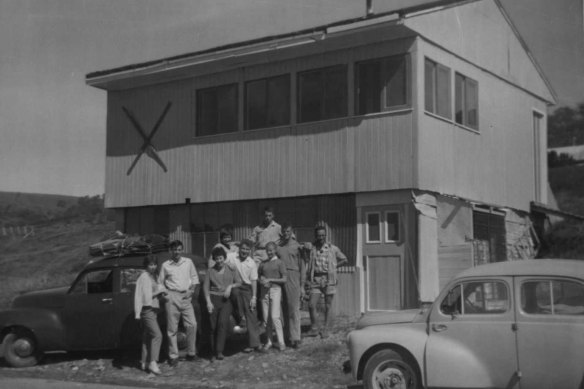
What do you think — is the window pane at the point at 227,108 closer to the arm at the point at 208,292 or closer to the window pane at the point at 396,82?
the window pane at the point at 396,82

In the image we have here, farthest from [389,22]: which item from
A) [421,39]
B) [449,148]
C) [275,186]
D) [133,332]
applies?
[133,332]

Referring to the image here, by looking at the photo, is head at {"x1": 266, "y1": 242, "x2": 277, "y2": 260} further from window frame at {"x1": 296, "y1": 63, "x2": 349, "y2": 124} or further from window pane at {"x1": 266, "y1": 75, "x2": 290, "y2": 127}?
window pane at {"x1": 266, "y1": 75, "x2": 290, "y2": 127}

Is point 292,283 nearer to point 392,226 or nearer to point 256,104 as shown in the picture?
point 392,226

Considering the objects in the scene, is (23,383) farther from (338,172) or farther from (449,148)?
(449,148)

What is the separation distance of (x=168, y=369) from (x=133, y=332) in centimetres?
99

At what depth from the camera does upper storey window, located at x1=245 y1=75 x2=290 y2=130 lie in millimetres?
18797

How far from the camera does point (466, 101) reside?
1869cm

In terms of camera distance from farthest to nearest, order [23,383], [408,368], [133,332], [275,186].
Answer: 1. [275,186]
2. [133,332]
3. [23,383]
4. [408,368]

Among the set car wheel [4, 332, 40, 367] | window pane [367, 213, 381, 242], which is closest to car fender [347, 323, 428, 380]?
car wheel [4, 332, 40, 367]

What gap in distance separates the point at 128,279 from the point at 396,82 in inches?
266

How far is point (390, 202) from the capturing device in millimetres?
17125

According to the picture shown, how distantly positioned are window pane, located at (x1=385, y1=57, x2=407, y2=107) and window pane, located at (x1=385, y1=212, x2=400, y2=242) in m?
2.24

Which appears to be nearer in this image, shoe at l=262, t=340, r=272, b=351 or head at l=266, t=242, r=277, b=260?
shoe at l=262, t=340, r=272, b=351

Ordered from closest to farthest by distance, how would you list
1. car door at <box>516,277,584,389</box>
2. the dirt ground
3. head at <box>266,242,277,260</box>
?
car door at <box>516,277,584,389</box>
the dirt ground
head at <box>266,242,277,260</box>
